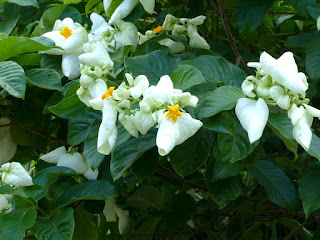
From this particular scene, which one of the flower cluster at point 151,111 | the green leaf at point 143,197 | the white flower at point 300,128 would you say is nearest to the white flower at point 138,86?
the flower cluster at point 151,111

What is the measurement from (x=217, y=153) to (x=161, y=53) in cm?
21

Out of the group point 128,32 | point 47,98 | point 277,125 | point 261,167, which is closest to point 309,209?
point 261,167

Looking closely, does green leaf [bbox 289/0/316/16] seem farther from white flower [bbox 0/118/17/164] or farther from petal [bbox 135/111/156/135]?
white flower [bbox 0/118/17/164]

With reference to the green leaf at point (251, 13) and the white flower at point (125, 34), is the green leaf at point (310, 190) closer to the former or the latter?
the green leaf at point (251, 13)

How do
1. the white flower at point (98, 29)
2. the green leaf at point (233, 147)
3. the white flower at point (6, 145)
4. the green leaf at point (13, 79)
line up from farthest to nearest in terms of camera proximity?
1. the white flower at point (6, 145)
2. the white flower at point (98, 29)
3. the green leaf at point (13, 79)
4. the green leaf at point (233, 147)

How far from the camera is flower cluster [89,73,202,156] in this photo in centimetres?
67

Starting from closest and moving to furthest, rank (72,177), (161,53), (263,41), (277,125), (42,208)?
(277,125) < (161,53) < (42,208) < (72,177) < (263,41)

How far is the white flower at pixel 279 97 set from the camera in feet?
2.27

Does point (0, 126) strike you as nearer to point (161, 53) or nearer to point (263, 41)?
point (161, 53)

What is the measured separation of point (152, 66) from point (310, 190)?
413 millimetres

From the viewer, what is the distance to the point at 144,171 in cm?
104

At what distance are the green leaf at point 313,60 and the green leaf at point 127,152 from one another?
14.8 inches

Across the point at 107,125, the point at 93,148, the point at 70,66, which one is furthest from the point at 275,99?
the point at 70,66

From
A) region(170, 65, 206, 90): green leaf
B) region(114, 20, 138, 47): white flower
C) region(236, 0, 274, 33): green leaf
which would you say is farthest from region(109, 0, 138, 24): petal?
region(170, 65, 206, 90): green leaf
